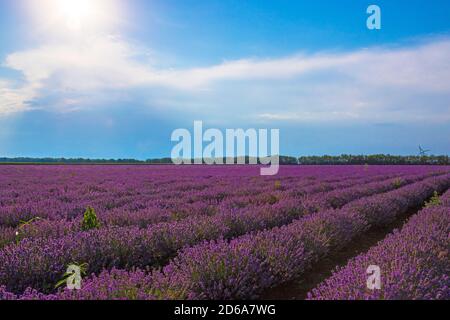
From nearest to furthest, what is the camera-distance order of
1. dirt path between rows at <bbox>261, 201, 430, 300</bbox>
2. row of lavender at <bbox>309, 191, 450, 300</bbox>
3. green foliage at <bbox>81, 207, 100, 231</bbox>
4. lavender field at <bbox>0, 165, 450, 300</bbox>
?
row of lavender at <bbox>309, 191, 450, 300</bbox> < lavender field at <bbox>0, 165, 450, 300</bbox> < dirt path between rows at <bbox>261, 201, 430, 300</bbox> < green foliage at <bbox>81, 207, 100, 231</bbox>

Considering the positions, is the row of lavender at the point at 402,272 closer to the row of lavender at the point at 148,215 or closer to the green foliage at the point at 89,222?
the row of lavender at the point at 148,215

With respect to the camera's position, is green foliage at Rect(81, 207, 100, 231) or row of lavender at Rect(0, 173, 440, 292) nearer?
row of lavender at Rect(0, 173, 440, 292)

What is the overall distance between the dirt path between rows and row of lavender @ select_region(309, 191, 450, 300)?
0.47 m

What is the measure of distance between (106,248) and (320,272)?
8.51ft

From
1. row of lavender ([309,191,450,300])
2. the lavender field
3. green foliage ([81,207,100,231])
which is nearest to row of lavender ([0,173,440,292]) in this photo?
the lavender field

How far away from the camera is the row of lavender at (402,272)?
256cm

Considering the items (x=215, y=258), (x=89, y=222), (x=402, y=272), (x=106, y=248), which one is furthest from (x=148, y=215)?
(x=402, y=272)

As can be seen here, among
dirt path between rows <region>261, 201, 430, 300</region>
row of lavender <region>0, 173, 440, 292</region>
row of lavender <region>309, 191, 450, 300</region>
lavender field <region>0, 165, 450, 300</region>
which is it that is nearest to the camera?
row of lavender <region>309, 191, 450, 300</region>

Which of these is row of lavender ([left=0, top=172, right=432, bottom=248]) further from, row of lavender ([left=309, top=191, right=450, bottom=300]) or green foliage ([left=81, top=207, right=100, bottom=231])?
row of lavender ([left=309, top=191, right=450, bottom=300])

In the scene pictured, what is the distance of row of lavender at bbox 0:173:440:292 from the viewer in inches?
131

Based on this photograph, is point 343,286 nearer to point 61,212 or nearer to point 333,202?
point 61,212

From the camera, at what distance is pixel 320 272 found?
471 centimetres

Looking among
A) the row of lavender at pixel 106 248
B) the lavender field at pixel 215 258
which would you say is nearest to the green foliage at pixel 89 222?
the lavender field at pixel 215 258
